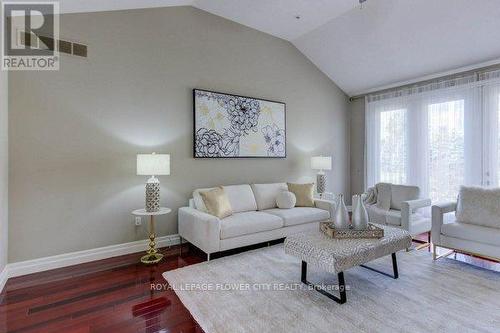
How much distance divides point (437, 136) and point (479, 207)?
1.87m

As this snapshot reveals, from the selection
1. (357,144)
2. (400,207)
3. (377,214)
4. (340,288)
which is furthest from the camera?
(357,144)

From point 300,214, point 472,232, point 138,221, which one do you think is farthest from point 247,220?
point 472,232

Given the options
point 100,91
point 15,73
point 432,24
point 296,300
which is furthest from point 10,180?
point 432,24

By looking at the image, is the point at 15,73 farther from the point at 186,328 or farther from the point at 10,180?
the point at 186,328

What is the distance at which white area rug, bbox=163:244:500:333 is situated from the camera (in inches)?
76.9

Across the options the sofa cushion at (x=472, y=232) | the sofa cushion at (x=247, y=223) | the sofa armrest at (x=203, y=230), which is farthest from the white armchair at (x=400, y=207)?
the sofa armrest at (x=203, y=230)

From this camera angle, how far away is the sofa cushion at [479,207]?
2.97m

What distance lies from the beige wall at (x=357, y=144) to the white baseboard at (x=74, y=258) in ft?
13.6

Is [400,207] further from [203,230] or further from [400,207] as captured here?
[203,230]

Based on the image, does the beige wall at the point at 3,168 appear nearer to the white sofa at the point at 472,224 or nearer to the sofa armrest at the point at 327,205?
the sofa armrest at the point at 327,205

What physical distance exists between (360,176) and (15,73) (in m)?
5.87

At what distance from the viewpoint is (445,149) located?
14.6ft

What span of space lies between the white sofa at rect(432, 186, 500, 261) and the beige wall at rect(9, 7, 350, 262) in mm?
2590

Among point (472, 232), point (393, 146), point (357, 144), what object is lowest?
point (472, 232)
